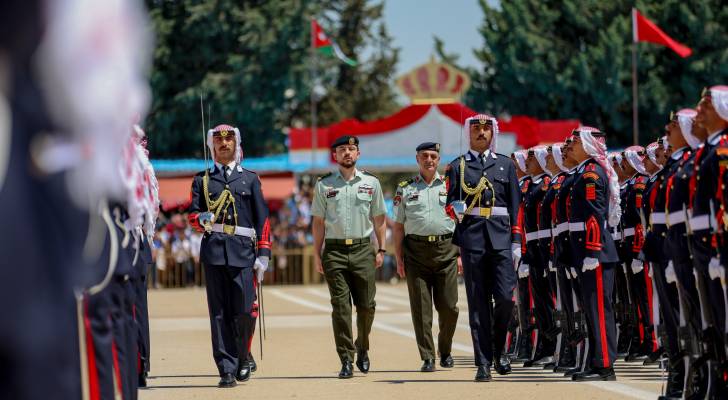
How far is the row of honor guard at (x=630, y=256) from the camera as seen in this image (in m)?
8.07

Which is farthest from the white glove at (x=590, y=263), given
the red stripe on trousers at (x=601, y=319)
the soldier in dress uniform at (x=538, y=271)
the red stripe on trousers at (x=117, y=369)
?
the red stripe on trousers at (x=117, y=369)

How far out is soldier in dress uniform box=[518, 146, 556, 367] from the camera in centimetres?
1322

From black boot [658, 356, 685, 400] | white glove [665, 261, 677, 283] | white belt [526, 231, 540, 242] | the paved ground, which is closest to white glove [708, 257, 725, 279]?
white glove [665, 261, 677, 283]

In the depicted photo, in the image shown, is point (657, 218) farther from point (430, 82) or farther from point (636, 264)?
point (430, 82)

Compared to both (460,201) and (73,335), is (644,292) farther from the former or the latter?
(73,335)

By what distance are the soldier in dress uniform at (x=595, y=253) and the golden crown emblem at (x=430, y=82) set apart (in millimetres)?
35162

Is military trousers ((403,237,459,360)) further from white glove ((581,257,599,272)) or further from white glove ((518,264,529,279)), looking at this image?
white glove ((581,257,599,272))

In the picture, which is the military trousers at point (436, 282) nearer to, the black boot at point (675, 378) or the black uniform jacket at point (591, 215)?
the black uniform jacket at point (591, 215)

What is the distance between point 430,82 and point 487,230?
3601cm

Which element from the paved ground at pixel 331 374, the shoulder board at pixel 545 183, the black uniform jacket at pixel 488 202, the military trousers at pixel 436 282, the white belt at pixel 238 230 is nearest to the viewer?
the paved ground at pixel 331 374

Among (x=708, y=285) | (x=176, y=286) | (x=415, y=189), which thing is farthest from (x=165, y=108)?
(x=708, y=285)

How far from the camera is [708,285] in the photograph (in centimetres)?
807

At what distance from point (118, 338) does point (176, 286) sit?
28837 mm

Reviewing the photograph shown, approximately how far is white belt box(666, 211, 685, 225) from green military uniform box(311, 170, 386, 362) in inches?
168
